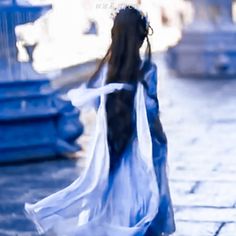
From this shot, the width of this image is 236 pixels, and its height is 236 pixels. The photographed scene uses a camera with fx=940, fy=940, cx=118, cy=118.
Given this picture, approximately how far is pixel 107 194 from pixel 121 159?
22 centimetres

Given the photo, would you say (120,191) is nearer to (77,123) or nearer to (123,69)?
(123,69)

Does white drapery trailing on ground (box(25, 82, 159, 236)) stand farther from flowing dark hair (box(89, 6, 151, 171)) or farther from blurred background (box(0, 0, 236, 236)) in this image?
blurred background (box(0, 0, 236, 236))

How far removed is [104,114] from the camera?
18.1 feet

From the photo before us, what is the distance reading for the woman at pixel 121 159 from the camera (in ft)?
17.8

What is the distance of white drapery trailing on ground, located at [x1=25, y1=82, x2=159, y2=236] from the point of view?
5.39 meters

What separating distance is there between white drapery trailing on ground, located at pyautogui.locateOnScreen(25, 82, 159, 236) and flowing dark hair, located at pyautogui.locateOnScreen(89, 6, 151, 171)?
38mm

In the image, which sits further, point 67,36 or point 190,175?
point 67,36

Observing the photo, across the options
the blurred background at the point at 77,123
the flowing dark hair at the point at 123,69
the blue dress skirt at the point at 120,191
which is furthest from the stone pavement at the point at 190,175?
the flowing dark hair at the point at 123,69

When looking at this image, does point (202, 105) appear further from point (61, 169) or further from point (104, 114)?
point (104, 114)

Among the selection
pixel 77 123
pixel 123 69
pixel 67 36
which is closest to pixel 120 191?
pixel 123 69

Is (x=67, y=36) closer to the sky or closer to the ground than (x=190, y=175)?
closer to the sky

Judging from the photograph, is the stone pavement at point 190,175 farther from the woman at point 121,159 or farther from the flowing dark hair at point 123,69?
the flowing dark hair at point 123,69

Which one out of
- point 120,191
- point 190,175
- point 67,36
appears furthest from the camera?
point 67,36

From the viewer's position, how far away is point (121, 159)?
18.0 ft
